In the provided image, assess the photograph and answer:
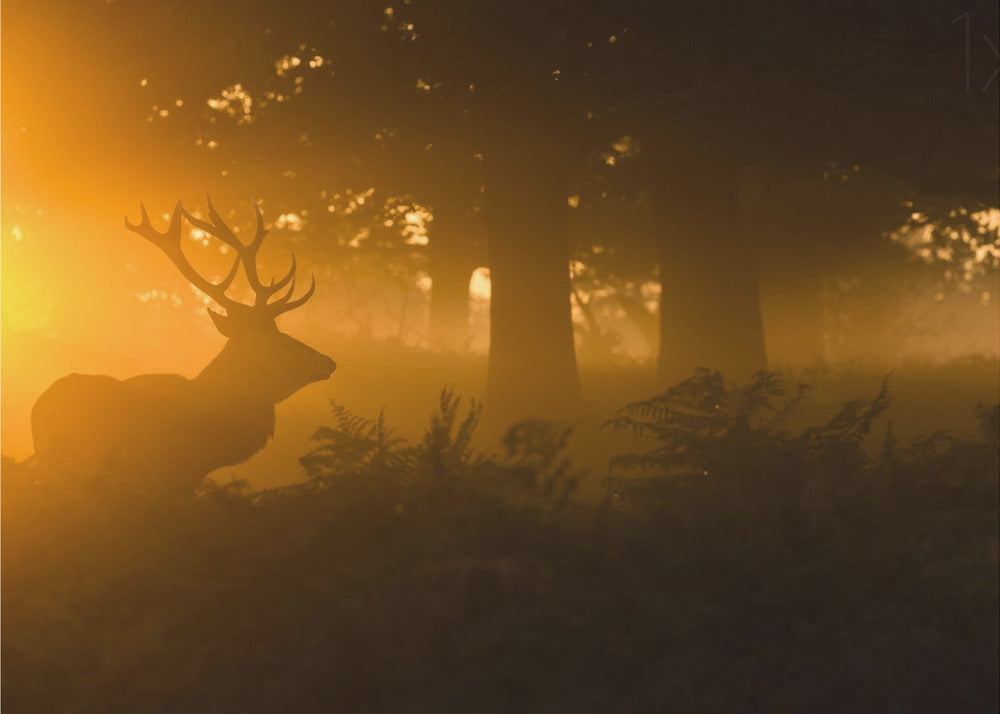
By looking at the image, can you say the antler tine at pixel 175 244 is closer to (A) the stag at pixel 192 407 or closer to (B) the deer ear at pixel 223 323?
(A) the stag at pixel 192 407

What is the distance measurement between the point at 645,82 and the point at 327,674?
768 centimetres

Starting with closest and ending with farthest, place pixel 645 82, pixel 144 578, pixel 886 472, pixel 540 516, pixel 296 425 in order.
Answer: pixel 144 578 → pixel 540 516 → pixel 886 472 → pixel 645 82 → pixel 296 425

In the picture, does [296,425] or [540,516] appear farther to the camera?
[296,425]

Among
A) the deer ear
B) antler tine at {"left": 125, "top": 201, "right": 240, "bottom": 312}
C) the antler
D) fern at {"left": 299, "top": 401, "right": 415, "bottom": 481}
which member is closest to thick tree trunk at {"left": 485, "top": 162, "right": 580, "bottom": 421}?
the antler

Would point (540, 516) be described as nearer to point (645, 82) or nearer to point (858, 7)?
point (645, 82)

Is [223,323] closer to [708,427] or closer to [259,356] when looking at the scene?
[259,356]

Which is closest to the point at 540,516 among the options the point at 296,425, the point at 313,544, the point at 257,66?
the point at 313,544

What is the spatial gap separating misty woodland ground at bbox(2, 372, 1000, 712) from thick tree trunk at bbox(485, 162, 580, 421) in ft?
24.2

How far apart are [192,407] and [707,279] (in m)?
7.54

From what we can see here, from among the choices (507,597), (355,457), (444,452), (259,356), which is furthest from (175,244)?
(507,597)

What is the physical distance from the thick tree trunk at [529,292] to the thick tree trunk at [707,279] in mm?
1825

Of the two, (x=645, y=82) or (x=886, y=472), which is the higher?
(x=645, y=82)

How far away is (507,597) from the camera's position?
526 cm

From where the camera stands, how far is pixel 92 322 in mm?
31297
